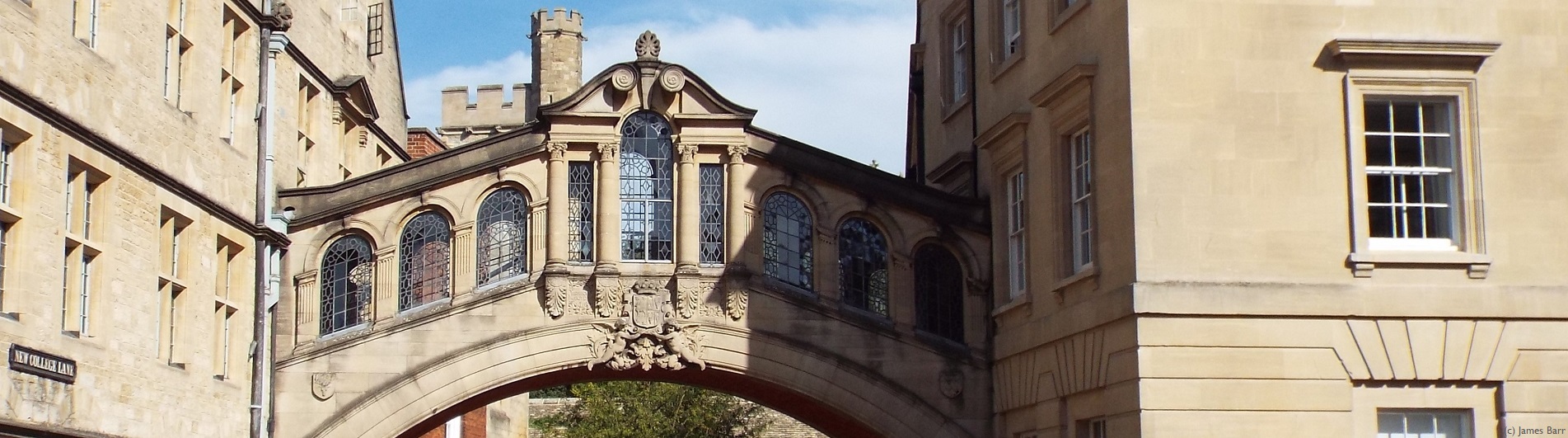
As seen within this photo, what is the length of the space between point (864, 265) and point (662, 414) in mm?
21751

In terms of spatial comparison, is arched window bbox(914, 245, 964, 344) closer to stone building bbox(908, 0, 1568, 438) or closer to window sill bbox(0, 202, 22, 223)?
stone building bbox(908, 0, 1568, 438)

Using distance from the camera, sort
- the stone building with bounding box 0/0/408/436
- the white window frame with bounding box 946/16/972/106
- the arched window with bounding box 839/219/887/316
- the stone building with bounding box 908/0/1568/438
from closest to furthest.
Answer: the stone building with bounding box 0/0/408/436, the stone building with bounding box 908/0/1568/438, the arched window with bounding box 839/219/887/316, the white window frame with bounding box 946/16/972/106

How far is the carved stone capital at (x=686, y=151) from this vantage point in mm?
21688

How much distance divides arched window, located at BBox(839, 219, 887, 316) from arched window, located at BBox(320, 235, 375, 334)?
5.38 m

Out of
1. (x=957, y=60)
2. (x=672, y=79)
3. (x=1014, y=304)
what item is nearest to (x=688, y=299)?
(x=672, y=79)

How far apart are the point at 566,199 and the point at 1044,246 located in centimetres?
554

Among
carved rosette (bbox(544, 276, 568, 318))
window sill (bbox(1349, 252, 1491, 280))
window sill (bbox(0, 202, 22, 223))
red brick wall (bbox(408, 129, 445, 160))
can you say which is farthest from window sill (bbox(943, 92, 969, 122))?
window sill (bbox(0, 202, 22, 223))

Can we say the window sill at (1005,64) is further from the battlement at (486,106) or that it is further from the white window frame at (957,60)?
the battlement at (486,106)

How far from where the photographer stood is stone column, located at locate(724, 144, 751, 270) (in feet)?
71.0

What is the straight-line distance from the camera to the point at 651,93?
2167 centimetres

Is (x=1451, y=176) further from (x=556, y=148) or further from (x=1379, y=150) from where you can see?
(x=556, y=148)

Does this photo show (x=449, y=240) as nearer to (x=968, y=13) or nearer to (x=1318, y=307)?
(x=968, y=13)

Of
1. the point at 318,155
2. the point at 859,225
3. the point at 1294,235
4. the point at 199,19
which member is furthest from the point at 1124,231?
the point at 318,155

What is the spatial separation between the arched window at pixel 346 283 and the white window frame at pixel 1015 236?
715 cm
